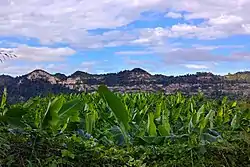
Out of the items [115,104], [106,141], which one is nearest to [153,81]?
[106,141]

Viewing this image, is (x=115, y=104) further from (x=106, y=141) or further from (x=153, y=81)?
(x=153, y=81)

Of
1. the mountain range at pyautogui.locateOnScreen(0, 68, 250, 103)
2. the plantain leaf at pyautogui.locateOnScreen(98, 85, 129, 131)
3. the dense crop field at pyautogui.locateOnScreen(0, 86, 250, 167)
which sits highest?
the mountain range at pyautogui.locateOnScreen(0, 68, 250, 103)

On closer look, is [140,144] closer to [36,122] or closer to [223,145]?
[223,145]

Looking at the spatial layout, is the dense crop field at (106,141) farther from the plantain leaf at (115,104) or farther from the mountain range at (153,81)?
the mountain range at (153,81)

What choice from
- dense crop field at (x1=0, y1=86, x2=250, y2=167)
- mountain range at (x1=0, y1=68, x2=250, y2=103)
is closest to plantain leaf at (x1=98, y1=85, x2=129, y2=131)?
dense crop field at (x1=0, y1=86, x2=250, y2=167)

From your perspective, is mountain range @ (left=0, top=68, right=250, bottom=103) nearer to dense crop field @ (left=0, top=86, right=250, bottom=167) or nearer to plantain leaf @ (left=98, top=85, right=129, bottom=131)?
dense crop field @ (left=0, top=86, right=250, bottom=167)

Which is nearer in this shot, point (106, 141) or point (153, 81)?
point (106, 141)

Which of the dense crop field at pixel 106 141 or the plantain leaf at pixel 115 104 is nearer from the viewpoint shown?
the dense crop field at pixel 106 141

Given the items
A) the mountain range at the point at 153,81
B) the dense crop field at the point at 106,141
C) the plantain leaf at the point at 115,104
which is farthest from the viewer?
the mountain range at the point at 153,81

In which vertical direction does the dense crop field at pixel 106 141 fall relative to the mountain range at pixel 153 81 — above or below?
below

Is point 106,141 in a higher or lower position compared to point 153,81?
lower

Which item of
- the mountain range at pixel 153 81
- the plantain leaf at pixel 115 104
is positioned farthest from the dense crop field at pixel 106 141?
the mountain range at pixel 153 81

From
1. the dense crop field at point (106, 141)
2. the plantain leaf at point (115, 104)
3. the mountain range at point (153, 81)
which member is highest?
the mountain range at point (153, 81)

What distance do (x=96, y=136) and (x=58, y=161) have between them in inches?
30.9
